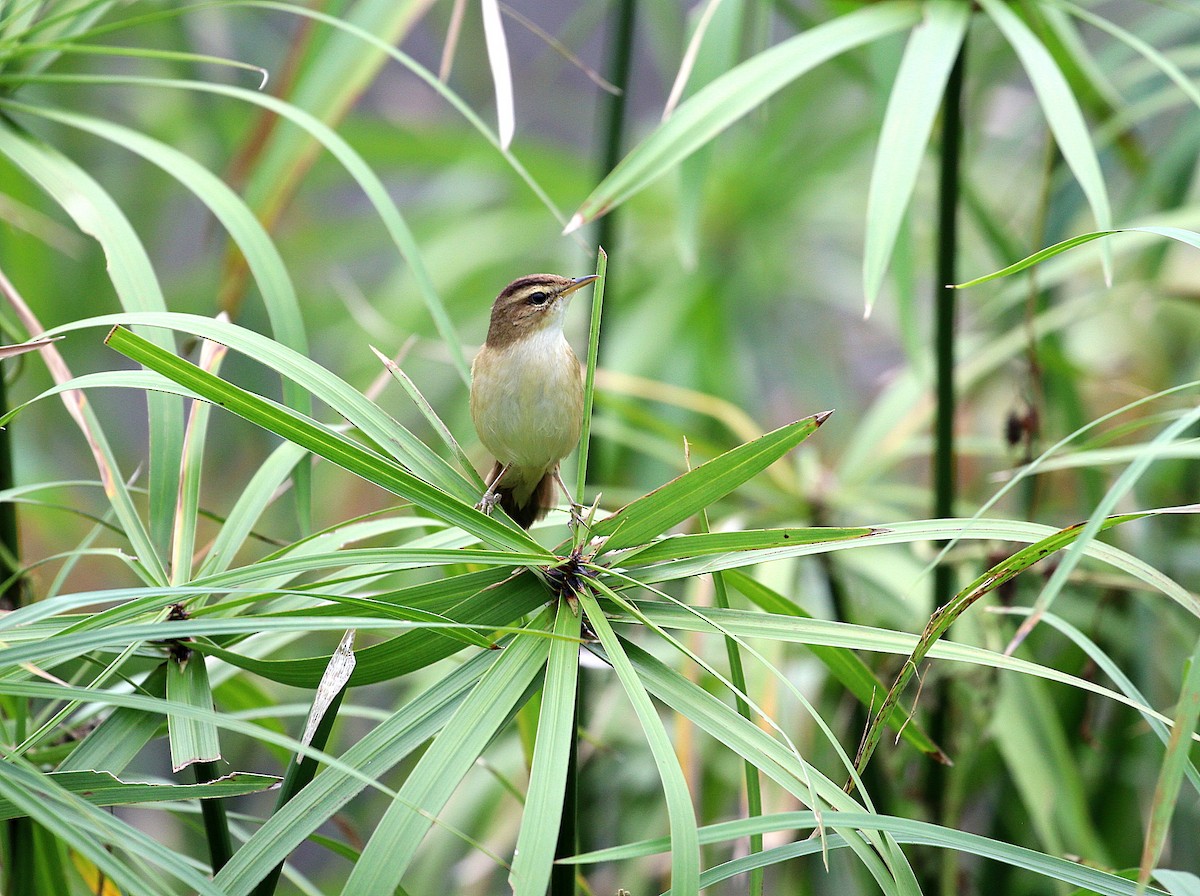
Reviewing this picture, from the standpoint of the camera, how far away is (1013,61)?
334 centimetres

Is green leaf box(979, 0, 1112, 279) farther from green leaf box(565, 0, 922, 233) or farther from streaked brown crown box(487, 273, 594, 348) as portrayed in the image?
streaked brown crown box(487, 273, 594, 348)

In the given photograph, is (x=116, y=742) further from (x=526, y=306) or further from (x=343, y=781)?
(x=526, y=306)

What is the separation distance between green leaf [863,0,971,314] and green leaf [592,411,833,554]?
352 millimetres

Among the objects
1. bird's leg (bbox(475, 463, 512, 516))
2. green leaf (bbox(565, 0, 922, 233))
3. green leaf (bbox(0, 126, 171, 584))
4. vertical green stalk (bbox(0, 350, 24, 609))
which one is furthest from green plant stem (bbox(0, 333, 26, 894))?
green leaf (bbox(565, 0, 922, 233))

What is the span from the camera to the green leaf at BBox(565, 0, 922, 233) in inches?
53.7

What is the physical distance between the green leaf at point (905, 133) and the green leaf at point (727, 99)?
3.0 inches

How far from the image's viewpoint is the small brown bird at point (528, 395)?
5.64ft

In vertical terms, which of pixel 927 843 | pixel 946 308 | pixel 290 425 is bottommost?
pixel 927 843

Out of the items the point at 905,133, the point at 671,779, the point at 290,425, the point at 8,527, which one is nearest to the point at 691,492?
the point at 671,779

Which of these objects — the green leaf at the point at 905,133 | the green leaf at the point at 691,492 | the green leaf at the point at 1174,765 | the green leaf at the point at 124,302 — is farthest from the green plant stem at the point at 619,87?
the green leaf at the point at 1174,765

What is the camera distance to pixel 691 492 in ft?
3.38

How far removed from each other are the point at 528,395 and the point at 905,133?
718 mm

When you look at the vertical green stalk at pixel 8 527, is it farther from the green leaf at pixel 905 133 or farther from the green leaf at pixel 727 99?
the green leaf at pixel 905 133

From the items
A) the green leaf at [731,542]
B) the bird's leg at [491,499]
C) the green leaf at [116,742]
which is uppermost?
the bird's leg at [491,499]
